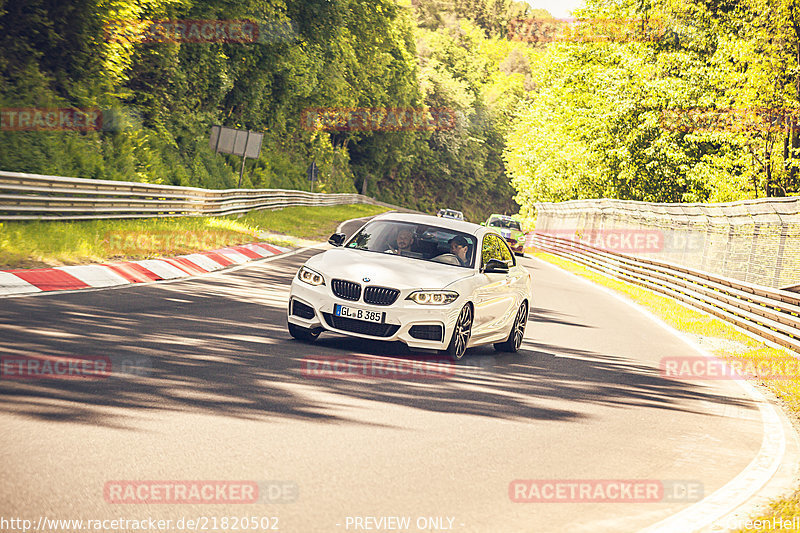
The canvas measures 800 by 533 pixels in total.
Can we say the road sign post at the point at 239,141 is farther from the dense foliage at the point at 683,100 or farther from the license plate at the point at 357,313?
the license plate at the point at 357,313

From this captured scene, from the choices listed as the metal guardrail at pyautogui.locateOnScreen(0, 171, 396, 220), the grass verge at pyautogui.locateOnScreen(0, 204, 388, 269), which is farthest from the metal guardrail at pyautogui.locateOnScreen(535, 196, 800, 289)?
the metal guardrail at pyautogui.locateOnScreen(0, 171, 396, 220)

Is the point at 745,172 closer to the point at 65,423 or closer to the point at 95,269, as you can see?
the point at 95,269

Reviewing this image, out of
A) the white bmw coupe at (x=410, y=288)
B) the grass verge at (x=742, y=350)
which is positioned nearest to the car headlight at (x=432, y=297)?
the white bmw coupe at (x=410, y=288)

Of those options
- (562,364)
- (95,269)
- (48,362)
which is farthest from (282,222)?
(48,362)

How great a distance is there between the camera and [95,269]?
47.6 feet

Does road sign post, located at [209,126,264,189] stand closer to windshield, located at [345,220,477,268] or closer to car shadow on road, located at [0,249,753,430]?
car shadow on road, located at [0,249,753,430]

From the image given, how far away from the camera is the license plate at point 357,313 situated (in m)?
9.59

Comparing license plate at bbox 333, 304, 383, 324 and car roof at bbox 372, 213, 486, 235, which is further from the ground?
car roof at bbox 372, 213, 486, 235

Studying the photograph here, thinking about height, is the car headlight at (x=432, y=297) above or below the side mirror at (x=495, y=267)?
below

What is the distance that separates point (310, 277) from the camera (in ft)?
33.0

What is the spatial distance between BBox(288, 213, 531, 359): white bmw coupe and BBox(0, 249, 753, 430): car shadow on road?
0.33 meters

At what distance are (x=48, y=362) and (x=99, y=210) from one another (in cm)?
1264

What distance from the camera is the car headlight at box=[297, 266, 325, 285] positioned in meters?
9.93

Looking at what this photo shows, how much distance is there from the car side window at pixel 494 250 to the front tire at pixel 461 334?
901 millimetres
